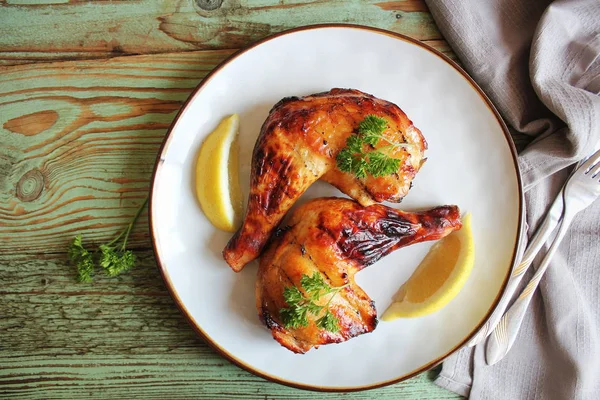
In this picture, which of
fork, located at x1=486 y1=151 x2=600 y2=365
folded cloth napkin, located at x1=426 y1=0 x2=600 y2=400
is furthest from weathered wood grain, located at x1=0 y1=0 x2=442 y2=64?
fork, located at x1=486 y1=151 x2=600 y2=365

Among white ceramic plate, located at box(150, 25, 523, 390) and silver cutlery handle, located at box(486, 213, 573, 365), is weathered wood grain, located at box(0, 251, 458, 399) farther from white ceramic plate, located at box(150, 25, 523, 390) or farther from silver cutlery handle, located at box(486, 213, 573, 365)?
silver cutlery handle, located at box(486, 213, 573, 365)

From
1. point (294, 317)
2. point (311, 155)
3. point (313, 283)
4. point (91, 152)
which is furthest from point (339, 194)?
point (91, 152)

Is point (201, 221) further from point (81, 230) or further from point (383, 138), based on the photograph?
point (383, 138)

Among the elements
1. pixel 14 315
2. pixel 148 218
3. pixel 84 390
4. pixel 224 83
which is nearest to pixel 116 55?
pixel 224 83

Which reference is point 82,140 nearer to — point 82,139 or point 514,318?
point 82,139

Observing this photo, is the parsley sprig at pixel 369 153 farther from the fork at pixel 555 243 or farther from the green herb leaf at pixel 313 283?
the fork at pixel 555 243
